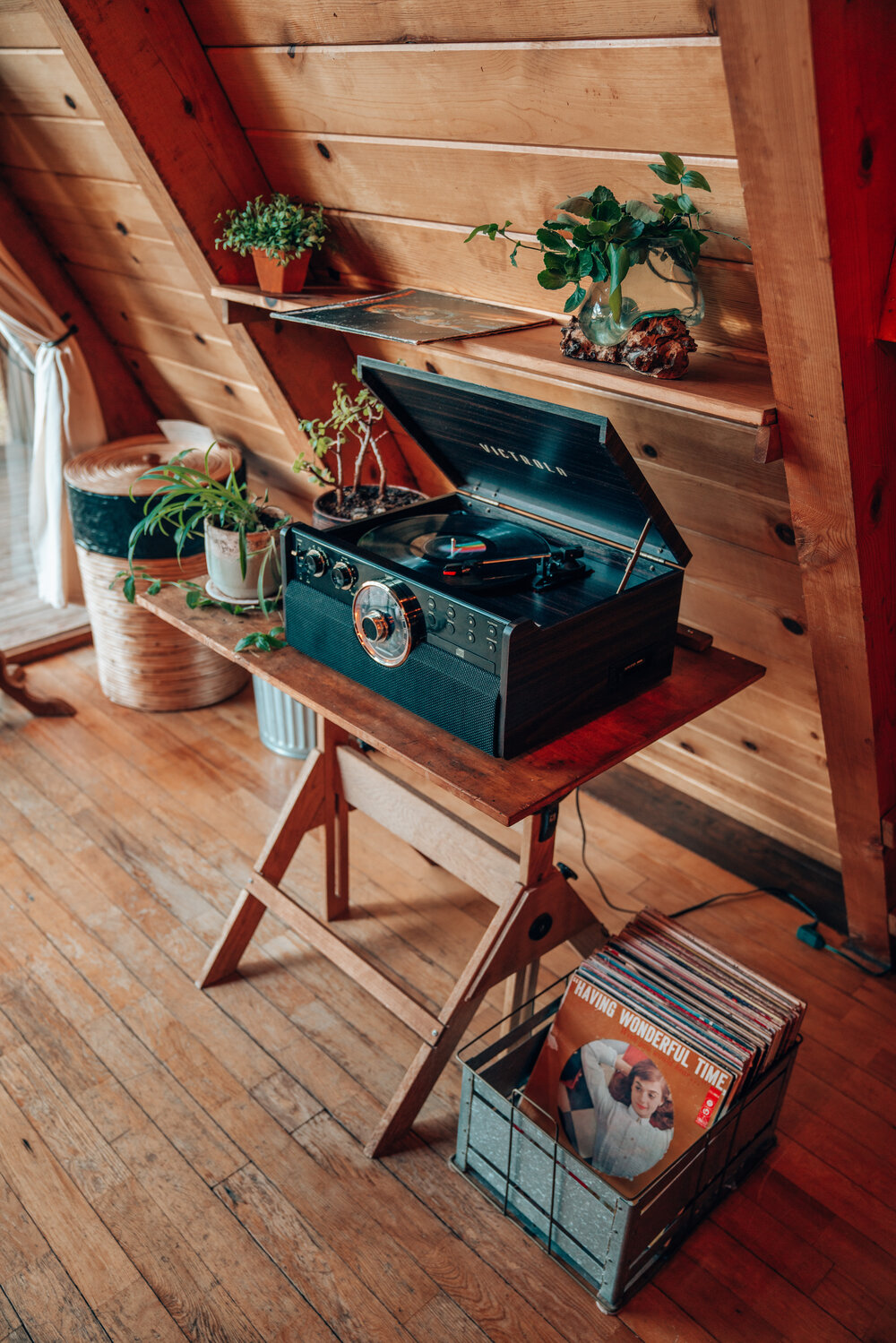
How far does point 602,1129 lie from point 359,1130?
0.46m

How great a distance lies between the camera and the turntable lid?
144 centimetres

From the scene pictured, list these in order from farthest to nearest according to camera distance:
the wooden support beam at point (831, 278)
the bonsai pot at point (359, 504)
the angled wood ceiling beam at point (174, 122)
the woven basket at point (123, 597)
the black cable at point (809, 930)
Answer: the woven basket at point (123, 597)
the black cable at point (809, 930)
the bonsai pot at point (359, 504)
the angled wood ceiling beam at point (174, 122)
the wooden support beam at point (831, 278)

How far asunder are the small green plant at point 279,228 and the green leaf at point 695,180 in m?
A: 0.87

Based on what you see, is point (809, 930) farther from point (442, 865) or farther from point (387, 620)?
point (387, 620)

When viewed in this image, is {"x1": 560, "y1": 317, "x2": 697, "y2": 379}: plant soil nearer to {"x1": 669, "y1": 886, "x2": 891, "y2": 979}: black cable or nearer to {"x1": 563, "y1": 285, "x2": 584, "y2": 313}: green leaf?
{"x1": 563, "y1": 285, "x2": 584, "y2": 313}: green leaf

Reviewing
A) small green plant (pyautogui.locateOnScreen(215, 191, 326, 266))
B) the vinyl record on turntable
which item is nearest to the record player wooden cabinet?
the vinyl record on turntable

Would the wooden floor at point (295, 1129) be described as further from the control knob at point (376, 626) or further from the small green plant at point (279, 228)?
Result: the small green plant at point (279, 228)

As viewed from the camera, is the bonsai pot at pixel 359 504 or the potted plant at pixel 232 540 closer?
the potted plant at pixel 232 540

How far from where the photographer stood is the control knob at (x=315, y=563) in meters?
1.61

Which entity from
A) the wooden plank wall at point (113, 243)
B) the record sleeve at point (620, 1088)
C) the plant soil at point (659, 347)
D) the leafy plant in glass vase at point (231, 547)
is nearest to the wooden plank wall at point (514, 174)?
the wooden plank wall at point (113, 243)

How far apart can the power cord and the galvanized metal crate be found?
578mm

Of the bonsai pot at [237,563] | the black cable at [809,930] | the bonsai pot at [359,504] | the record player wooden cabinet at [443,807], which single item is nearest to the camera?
the record player wooden cabinet at [443,807]

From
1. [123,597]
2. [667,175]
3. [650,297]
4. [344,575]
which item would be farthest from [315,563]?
[123,597]

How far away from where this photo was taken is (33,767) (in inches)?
109
